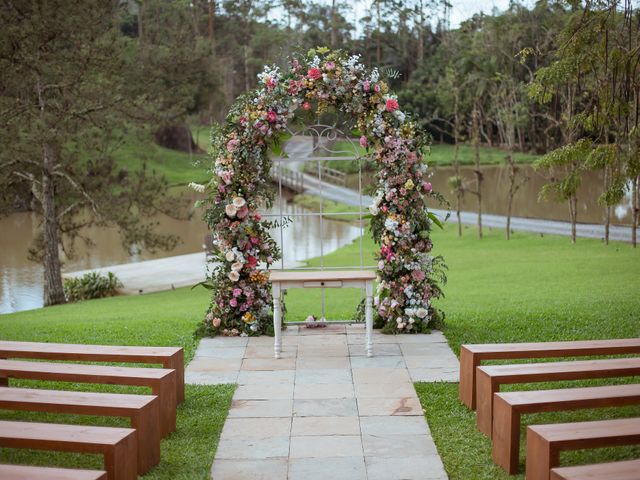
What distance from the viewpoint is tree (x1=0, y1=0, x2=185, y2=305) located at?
14.3 metres

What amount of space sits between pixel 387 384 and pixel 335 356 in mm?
1017

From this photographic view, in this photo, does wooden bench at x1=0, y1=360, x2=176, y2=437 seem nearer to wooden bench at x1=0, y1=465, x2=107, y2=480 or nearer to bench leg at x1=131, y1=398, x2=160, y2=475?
bench leg at x1=131, y1=398, x2=160, y2=475

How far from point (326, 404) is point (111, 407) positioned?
186 cm

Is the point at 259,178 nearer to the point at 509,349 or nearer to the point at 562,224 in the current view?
the point at 509,349

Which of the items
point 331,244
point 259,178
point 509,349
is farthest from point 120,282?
point 509,349

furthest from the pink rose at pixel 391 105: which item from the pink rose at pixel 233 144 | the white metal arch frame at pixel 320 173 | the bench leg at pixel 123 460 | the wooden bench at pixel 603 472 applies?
the wooden bench at pixel 603 472

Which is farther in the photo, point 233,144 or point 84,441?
point 233,144

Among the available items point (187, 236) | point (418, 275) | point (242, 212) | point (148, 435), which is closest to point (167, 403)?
point (148, 435)

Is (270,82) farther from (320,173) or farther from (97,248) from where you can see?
(97,248)

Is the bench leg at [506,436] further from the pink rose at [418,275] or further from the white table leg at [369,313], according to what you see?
the pink rose at [418,275]

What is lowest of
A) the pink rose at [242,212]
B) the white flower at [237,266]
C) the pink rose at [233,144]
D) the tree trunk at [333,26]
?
the white flower at [237,266]

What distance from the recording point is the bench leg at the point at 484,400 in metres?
4.99

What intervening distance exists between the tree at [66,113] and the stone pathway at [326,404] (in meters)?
8.48

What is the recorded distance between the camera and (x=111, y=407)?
4.51 m
